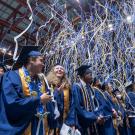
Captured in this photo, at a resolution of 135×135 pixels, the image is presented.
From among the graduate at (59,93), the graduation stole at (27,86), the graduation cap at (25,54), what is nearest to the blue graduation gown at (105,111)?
the graduate at (59,93)

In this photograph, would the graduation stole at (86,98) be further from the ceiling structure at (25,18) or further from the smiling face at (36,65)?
the ceiling structure at (25,18)

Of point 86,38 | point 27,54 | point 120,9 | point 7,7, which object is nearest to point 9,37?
point 7,7

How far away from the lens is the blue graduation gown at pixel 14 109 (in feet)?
11.0

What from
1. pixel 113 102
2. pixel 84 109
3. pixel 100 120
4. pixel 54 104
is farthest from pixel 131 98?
pixel 54 104

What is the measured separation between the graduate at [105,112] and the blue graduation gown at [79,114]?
34 cm

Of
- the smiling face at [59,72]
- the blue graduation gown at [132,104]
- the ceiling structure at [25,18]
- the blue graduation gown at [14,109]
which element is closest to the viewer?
the blue graduation gown at [14,109]

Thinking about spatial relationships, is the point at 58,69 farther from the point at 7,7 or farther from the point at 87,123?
the point at 7,7

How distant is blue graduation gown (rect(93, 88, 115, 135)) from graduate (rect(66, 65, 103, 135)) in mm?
163

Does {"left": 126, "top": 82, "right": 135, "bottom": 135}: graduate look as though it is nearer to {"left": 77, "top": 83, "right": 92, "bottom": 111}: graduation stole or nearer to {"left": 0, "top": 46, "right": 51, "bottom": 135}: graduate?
{"left": 77, "top": 83, "right": 92, "bottom": 111}: graduation stole

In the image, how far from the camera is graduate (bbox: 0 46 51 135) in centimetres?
339

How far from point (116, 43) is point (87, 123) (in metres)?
5.03

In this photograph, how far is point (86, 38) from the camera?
30.6 feet

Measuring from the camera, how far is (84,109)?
4.63 m

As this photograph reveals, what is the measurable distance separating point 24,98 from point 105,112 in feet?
6.44
